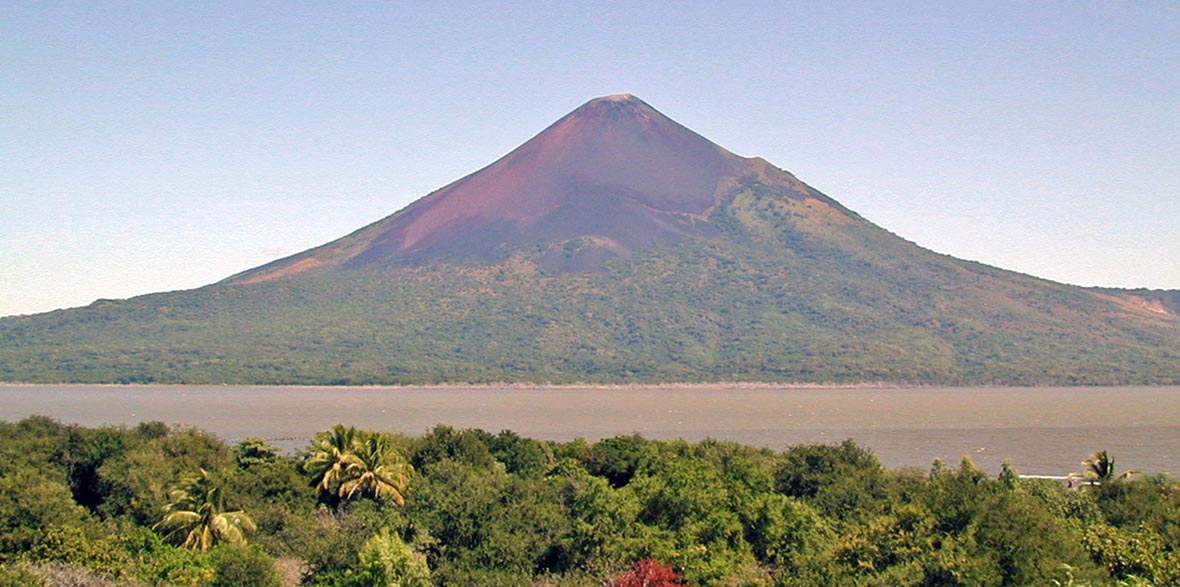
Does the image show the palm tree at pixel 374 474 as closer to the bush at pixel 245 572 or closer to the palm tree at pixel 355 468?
the palm tree at pixel 355 468

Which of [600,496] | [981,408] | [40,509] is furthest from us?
[981,408]

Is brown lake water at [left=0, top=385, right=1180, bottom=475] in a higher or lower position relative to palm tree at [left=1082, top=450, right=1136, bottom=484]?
lower

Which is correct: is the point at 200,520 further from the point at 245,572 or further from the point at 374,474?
the point at 374,474

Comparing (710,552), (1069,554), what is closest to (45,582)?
(710,552)

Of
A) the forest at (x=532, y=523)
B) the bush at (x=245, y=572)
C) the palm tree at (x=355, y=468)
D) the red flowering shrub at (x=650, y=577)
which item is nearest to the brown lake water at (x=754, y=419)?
the forest at (x=532, y=523)

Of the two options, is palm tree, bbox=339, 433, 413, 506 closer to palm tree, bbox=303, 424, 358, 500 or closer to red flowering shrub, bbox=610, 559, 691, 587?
palm tree, bbox=303, 424, 358, 500

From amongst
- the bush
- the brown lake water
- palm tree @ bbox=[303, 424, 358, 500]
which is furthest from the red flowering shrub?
the brown lake water

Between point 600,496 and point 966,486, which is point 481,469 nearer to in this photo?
point 600,496
